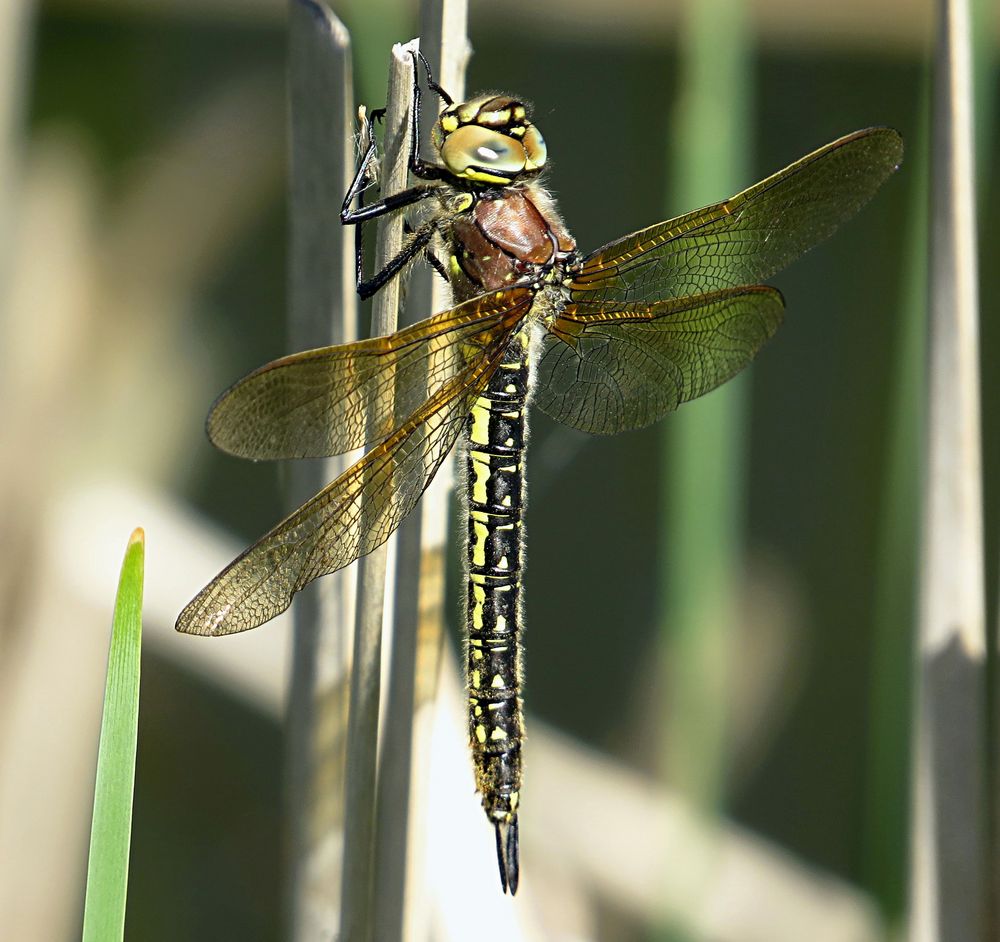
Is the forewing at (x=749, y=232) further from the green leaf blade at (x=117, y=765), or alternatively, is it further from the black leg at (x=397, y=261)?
the green leaf blade at (x=117, y=765)

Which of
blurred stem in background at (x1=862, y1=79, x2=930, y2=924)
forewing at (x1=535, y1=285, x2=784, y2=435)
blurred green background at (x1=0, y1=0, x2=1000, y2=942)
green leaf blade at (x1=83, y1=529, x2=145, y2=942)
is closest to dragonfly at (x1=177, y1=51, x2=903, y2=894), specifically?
forewing at (x1=535, y1=285, x2=784, y2=435)

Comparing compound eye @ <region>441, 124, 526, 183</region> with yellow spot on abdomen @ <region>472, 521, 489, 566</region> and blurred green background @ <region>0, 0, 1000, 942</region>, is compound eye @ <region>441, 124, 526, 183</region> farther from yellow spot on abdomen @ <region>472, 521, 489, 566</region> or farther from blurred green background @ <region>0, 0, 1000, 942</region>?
blurred green background @ <region>0, 0, 1000, 942</region>

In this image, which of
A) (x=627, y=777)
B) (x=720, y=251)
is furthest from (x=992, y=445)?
(x=720, y=251)

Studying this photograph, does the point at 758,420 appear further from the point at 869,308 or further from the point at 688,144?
the point at 688,144

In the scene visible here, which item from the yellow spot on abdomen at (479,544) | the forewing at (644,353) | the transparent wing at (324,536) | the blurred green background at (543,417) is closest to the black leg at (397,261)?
the transparent wing at (324,536)

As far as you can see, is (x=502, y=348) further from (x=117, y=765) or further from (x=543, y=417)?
(x=543, y=417)

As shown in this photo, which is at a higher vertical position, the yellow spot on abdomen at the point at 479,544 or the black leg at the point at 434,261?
the black leg at the point at 434,261
